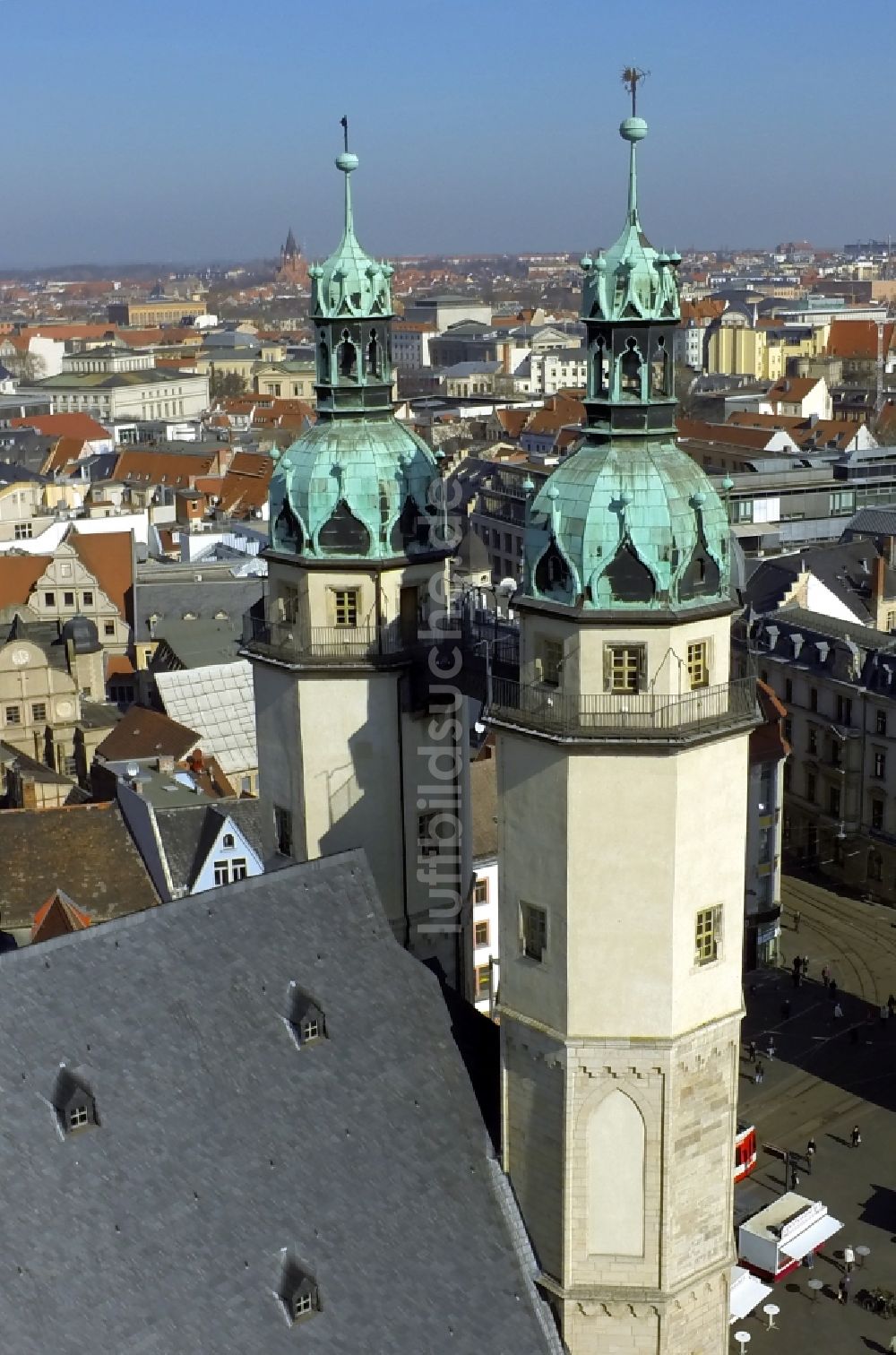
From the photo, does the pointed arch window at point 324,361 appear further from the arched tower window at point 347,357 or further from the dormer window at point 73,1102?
the dormer window at point 73,1102

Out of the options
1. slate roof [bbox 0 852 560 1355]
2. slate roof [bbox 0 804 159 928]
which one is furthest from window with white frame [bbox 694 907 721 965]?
slate roof [bbox 0 804 159 928]

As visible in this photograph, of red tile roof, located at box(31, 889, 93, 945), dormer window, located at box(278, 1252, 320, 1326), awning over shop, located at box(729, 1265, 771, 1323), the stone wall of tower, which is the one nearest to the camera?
dormer window, located at box(278, 1252, 320, 1326)

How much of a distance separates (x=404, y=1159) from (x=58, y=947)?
8068mm

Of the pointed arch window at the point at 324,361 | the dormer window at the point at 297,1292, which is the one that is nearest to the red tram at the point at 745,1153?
the dormer window at the point at 297,1292

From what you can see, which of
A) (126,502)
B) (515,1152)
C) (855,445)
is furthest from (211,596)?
(855,445)

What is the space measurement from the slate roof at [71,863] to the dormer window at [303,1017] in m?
28.2

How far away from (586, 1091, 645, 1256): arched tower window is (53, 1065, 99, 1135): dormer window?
9.53 meters

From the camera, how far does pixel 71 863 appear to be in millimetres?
61938

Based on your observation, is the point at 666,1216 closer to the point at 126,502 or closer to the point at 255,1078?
the point at 255,1078

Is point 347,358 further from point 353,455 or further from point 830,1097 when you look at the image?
point 830,1097

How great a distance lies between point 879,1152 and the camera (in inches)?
2375

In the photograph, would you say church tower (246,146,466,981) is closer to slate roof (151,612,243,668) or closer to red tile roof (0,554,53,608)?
slate roof (151,612,243,668)

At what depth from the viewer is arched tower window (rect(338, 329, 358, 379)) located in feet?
134

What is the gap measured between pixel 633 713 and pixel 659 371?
6.38 metres
